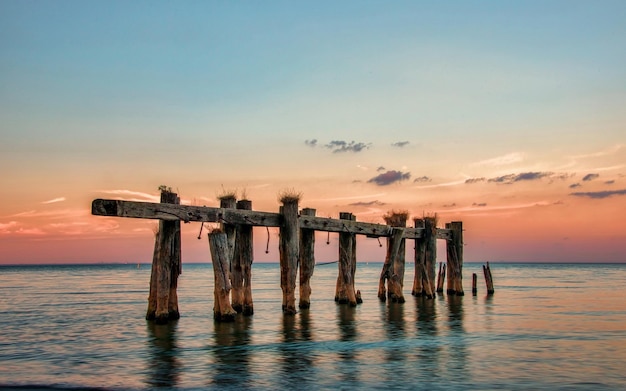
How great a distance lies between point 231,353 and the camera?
15398 mm

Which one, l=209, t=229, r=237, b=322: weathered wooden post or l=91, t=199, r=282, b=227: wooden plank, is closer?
l=91, t=199, r=282, b=227: wooden plank

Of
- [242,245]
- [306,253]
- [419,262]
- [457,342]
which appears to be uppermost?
[242,245]

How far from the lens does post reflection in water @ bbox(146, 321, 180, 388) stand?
1240 cm

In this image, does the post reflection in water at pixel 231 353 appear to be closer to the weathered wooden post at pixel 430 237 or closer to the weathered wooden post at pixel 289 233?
the weathered wooden post at pixel 289 233

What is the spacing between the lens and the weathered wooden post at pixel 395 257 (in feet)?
89.9

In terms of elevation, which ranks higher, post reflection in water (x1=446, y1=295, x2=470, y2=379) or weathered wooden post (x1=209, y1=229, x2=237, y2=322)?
weathered wooden post (x1=209, y1=229, x2=237, y2=322)

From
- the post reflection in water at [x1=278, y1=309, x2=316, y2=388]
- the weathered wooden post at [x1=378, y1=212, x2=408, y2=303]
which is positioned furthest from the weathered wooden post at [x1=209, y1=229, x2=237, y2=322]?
the weathered wooden post at [x1=378, y1=212, x2=408, y2=303]

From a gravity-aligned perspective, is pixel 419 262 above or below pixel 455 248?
below

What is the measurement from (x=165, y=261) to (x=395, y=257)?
38.7ft

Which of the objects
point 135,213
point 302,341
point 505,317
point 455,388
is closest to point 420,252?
point 505,317

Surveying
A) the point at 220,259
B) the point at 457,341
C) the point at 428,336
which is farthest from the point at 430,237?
the point at 220,259

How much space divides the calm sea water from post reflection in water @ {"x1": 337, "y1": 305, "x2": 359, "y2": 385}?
1.3 inches

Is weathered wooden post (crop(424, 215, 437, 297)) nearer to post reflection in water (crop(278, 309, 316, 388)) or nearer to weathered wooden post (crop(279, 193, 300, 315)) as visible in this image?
post reflection in water (crop(278, 309, 316, 388))

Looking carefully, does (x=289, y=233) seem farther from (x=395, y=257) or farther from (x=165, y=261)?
(x=395, y=257)
